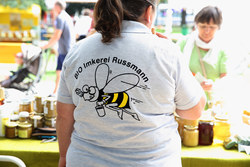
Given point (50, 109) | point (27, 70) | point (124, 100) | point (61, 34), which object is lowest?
point (27, 70)

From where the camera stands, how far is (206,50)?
8.74 feet

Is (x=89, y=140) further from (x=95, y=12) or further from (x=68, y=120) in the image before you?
(x=95, y=12)

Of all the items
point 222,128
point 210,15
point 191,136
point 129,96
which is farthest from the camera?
point 210,15

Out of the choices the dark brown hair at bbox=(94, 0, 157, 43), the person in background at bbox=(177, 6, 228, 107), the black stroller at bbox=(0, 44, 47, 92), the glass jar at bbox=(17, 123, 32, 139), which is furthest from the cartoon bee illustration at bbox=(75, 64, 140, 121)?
the black stroller at bbox=(0, 44, 47, 92)

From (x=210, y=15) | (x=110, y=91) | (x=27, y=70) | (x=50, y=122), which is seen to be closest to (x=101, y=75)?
(x=110, y=91)

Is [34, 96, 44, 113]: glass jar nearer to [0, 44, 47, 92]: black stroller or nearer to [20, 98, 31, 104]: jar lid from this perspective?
[20, 98, 31, 104]: jar lid

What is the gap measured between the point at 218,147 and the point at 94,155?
87 centimetres

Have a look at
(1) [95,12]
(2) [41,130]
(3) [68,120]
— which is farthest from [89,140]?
(2) [41,130]

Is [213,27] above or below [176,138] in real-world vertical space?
above

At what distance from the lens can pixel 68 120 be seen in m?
1.15

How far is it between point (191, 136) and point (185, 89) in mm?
673

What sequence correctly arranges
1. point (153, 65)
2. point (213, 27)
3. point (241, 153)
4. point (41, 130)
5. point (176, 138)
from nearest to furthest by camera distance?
point (153, 65) → point (176, 138) → point (241, 153) → point (41, 130) → point (213, 27)

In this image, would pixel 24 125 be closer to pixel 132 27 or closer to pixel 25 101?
pixel 25 101

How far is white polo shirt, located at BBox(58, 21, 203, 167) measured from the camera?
0.97 metres
